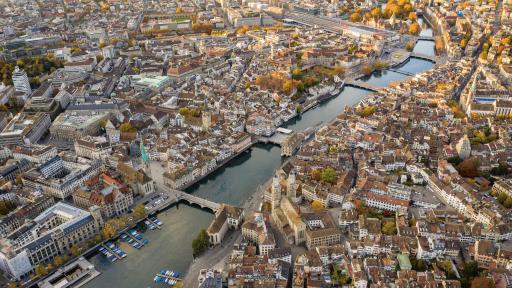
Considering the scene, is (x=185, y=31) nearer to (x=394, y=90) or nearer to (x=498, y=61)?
(x=394, y=90)

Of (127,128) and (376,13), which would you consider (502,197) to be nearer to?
(127,128)

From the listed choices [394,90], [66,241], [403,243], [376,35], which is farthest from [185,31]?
[403,243]

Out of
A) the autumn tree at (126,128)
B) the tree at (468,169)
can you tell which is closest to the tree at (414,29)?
the tree at (468,169)

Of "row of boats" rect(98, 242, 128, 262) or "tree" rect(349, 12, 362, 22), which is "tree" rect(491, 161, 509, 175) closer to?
"row of boats" rect(98, 242, 128, 262)

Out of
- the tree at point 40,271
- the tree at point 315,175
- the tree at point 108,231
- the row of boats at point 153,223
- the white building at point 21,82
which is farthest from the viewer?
the white building at point 21,82

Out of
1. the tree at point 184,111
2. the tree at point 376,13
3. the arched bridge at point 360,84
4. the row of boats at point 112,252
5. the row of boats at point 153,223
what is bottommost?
the row of boats at point 112,252

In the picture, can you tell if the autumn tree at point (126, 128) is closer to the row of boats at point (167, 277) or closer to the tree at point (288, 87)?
the tree at point (288, 87)
